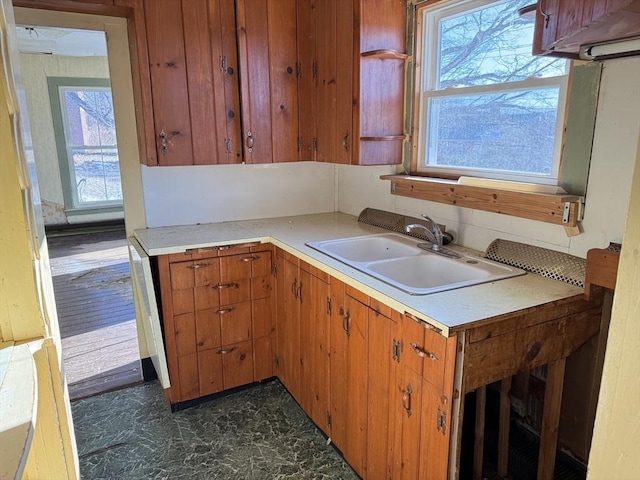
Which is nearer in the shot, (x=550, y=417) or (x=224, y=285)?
(x=550, y=417)

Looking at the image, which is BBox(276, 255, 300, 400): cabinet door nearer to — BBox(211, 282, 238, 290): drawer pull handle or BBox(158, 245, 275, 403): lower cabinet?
BBox(158, 245, 275, 403): lower cabinet

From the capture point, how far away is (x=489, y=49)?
2.07m

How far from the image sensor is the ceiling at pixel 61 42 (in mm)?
4758

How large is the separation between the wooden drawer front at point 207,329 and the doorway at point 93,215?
22.9 inches

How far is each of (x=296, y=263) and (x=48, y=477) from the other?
1.40 m

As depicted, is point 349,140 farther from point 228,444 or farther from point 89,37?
point 89,37

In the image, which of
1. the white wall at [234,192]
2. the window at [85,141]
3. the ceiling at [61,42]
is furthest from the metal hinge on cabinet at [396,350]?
the window at [85,141]

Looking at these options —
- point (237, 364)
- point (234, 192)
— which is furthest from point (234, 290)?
point (234, 192)

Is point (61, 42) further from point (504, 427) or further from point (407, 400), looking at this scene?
point (504, 427)

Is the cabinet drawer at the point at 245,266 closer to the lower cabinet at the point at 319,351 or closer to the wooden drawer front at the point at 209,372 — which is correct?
the lower cabinet at the point at 319,351

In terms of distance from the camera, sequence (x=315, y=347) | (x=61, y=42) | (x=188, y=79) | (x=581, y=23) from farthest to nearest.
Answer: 1. (x=61, y=42)
2. (x=188, y=79)
3. (x=315, y=347)
4. (x=581, y=23)

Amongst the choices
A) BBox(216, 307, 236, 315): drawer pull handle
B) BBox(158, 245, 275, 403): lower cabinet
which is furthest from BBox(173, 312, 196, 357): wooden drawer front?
BBox(216, 307, 236, 315): drawer pull handle

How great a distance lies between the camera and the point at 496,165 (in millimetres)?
2094

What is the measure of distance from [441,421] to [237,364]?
1.45 meters
